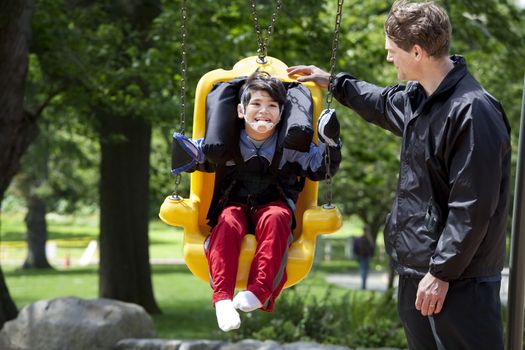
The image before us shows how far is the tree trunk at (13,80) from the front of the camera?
8.98 metres

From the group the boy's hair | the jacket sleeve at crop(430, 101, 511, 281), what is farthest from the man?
the boy's hair

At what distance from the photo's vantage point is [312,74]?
4.86m

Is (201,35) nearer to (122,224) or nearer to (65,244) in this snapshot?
(122,224)

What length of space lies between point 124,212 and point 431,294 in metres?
10.6


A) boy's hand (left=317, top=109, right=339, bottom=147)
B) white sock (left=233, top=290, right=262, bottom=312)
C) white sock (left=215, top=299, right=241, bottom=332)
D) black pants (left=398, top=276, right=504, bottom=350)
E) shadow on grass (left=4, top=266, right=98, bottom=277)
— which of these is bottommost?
shadow on grass (left=4, top=266, right=98, bottom=277)

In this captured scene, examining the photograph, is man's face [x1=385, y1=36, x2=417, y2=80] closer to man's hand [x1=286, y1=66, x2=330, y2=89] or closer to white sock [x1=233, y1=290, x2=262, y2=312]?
man's hand [x1=286, y1=66, x2=330, y2=89]

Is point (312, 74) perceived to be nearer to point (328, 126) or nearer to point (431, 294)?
point (328, 126)

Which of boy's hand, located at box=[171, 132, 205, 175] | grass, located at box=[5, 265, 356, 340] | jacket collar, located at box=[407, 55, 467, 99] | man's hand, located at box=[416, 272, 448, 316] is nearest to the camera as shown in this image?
man's hand, located at box=[416, 272, 448, 316]

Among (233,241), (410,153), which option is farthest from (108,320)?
(410,153)

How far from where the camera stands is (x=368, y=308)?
9.76 m

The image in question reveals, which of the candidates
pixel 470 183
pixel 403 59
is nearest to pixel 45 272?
pixel 403 59

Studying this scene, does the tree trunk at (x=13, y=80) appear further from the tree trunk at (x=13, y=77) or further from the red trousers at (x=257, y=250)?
the red trousers at (x=257, y=250)

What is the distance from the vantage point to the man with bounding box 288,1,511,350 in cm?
332

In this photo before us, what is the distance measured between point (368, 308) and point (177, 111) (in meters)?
3.29
